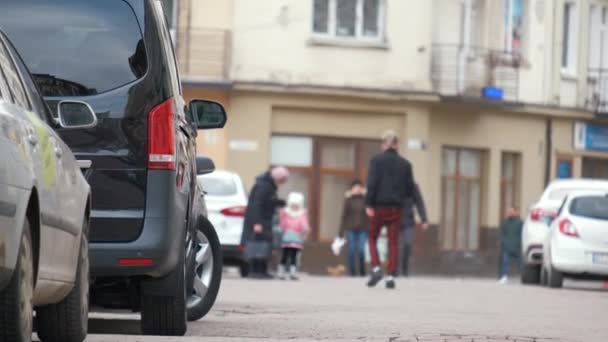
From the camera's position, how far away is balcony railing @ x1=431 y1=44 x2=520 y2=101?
4250cm

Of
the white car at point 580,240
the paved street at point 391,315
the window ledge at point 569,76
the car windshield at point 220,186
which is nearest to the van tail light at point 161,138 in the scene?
the paved street at point 391,315

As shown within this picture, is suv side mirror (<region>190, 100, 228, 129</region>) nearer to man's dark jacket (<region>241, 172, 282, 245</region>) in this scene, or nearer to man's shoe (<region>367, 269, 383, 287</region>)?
man's shoe (<region>367, 269, 383, 287</region>)

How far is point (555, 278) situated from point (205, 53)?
14.2 metres

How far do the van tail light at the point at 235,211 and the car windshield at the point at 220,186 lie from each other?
292mm

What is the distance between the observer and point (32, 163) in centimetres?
807

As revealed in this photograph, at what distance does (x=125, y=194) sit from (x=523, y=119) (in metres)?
35.7

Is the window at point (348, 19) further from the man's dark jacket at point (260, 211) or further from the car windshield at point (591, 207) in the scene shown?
the car windshield at point (591, 207)

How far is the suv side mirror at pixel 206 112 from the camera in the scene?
517 inches

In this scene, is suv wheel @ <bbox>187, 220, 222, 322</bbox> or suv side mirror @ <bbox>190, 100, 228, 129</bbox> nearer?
suv side mirror @ <bbox>190, 100, 228, 129</bbox>

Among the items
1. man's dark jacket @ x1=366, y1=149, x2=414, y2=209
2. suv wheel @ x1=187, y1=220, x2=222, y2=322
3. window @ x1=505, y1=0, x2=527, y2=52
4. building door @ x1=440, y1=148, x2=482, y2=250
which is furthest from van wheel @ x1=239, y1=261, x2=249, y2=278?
window @ x1=505, y1=0, x2=527, y2=52

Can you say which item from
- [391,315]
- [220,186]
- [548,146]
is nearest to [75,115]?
[391,315]

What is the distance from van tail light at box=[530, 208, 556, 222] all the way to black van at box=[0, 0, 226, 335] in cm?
1961

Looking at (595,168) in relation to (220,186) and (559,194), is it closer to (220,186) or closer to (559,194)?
(559,194)

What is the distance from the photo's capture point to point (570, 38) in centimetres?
4781
